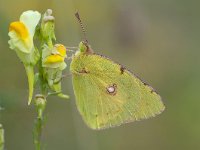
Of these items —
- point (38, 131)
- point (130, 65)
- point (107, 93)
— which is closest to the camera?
point (38, 131)

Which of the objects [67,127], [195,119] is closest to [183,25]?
[195,119]

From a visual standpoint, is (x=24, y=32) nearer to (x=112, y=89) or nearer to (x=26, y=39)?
(x=26, y=39)

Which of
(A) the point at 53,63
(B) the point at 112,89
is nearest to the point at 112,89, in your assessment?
(B) the point at 112,89

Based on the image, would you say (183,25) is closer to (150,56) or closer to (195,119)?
(150,56)

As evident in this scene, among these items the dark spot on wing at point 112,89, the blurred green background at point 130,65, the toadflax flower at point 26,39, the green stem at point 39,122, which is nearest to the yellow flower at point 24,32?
the toadflax flower at point 26,39

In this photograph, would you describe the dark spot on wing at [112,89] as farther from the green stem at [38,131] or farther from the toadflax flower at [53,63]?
the green stem at [38,131]

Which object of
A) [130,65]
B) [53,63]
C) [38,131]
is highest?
[130,65]
